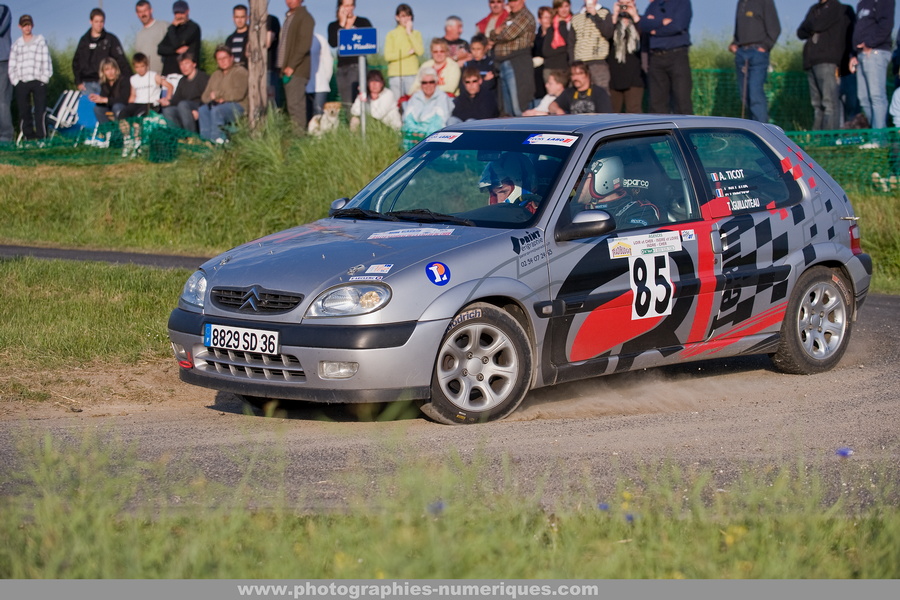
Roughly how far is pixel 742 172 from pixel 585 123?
1231mm

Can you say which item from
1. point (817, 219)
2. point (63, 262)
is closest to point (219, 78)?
point (63, 262)

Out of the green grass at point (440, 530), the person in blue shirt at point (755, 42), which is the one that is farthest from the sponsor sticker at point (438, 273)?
the person in blue shirt at point (755, 42)

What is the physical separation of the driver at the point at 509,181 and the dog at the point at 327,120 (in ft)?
34.7

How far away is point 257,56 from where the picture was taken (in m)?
18.8

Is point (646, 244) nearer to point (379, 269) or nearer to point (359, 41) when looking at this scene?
point (379, 269)

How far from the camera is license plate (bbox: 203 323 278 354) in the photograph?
263 inches

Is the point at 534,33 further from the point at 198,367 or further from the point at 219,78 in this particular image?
the point at 198,367

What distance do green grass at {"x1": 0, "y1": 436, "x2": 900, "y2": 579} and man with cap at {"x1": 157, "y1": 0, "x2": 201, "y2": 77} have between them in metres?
16.5

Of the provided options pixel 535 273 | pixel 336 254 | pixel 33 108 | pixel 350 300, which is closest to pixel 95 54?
pixel 33 108

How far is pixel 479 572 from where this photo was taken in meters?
3.92

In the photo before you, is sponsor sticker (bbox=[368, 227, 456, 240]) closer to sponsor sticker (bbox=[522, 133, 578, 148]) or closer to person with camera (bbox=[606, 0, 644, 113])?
sponsor sticker (bbox=[522, 133, 578, 148])

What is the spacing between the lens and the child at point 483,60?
59.6ft

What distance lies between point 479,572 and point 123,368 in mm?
5449

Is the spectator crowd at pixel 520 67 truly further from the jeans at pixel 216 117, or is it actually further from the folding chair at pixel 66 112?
the folding chair at pixel 66 112
